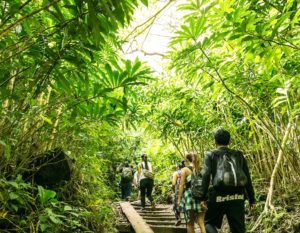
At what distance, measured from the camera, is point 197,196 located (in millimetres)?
2971

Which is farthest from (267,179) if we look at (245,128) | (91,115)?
(91,115)

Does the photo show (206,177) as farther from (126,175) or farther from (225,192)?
(126,175)

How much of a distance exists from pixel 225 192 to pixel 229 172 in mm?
176

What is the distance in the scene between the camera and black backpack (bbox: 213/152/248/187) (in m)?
2.70

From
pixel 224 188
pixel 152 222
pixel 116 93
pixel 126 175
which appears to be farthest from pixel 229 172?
pixel 126 175

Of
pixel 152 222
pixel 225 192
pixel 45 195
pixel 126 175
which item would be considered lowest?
pixel 152 222

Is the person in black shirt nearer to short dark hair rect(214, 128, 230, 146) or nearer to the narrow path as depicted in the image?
short dark hair rect(214, 128, 230, 146)

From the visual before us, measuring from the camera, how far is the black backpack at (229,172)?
270cm

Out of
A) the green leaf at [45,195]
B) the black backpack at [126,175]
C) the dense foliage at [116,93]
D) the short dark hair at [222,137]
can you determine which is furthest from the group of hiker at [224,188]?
the black backpack at [126,175]

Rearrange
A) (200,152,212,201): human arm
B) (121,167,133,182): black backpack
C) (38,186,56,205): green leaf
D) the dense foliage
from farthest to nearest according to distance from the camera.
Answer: (121,167,133,182): black backpack
(200,152,212,201): human arm
(38,186,56,205): green leaf
the dense foliage

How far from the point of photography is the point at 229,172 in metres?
2.74

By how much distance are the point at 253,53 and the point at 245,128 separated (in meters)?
2.77

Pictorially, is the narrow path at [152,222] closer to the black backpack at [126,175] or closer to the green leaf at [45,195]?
the black backpack at [126,175]

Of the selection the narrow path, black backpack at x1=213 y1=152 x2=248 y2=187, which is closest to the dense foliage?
the narrow path
